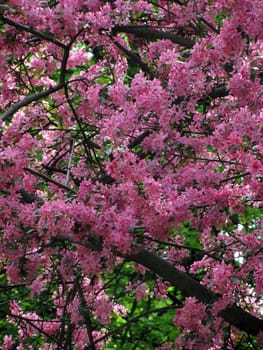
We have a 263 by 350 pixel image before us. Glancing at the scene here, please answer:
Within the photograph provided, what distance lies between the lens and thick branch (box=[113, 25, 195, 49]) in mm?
5664

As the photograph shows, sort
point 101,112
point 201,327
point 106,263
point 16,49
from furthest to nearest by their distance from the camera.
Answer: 1. point 101,112
2. point 16,49
3. point 201,327
4. point 106,263

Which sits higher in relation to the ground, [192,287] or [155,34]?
[155,34]

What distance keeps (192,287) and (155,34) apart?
2.34m

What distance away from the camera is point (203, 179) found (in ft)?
13.9

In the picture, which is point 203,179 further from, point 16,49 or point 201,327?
point 16,49

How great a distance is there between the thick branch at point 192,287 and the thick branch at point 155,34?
6.83 feet

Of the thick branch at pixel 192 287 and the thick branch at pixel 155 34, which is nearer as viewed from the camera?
the thick branch at pixel 192 287

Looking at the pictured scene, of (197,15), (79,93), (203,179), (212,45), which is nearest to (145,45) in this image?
(197,15)

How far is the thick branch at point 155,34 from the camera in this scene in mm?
5664

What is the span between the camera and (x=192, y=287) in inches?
180

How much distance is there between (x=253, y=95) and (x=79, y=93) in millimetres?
1458

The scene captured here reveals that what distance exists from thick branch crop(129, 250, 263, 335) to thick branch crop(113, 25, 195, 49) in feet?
6.83

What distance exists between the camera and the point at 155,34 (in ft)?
19.1

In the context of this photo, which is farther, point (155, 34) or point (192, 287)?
point (155, 34)
